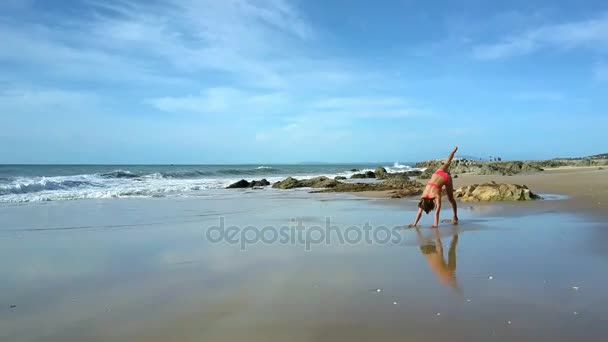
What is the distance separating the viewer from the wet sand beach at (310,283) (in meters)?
3.80

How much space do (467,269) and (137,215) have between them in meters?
9.00

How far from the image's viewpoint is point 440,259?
6.19 metres

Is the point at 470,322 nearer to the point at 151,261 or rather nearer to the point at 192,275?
the point at 192,275

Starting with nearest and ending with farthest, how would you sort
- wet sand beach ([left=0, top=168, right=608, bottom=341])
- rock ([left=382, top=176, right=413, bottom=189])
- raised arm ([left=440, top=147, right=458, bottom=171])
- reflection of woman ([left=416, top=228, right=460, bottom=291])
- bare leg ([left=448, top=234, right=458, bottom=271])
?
wet sand beach ([left=0, top=168, right=608, bottom=341]), reflection of woman ([left=416, top=228, right=460, bottom=291]), bare leg ([left=448, top=234, right=458, bottom=271]), raised arm ([left=440, top=147, right=458, bottom=171]), rock ([left=382, top=176, right=413, bottom=189])

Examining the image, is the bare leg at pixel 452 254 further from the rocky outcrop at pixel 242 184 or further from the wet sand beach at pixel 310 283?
the rocky outcrop at pixel 242 184

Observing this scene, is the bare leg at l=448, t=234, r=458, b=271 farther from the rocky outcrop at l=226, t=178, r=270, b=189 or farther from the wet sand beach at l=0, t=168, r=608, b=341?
the rocky outcrop at l=226, t=178, r=270, b=189

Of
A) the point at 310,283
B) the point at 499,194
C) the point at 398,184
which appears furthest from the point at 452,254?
the point at 398,184

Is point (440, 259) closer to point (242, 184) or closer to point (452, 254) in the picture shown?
point (452, 254)

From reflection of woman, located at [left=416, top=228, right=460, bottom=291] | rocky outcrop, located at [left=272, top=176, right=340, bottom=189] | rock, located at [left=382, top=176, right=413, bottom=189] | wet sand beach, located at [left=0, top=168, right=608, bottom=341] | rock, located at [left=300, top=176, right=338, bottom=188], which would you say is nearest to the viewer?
wet sand beach, located at [left=0, top=168, right=608, bottom=341]

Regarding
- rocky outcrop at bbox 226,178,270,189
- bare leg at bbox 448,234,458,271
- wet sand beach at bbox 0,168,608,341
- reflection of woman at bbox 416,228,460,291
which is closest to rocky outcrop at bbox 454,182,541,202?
wet sand beach at bbox 0,168,608,341

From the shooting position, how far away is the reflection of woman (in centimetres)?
518

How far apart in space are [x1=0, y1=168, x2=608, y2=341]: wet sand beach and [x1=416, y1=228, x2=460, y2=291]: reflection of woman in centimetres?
3

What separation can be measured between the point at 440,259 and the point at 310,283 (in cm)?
207

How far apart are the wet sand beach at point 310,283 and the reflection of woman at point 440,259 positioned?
0.08 feet
